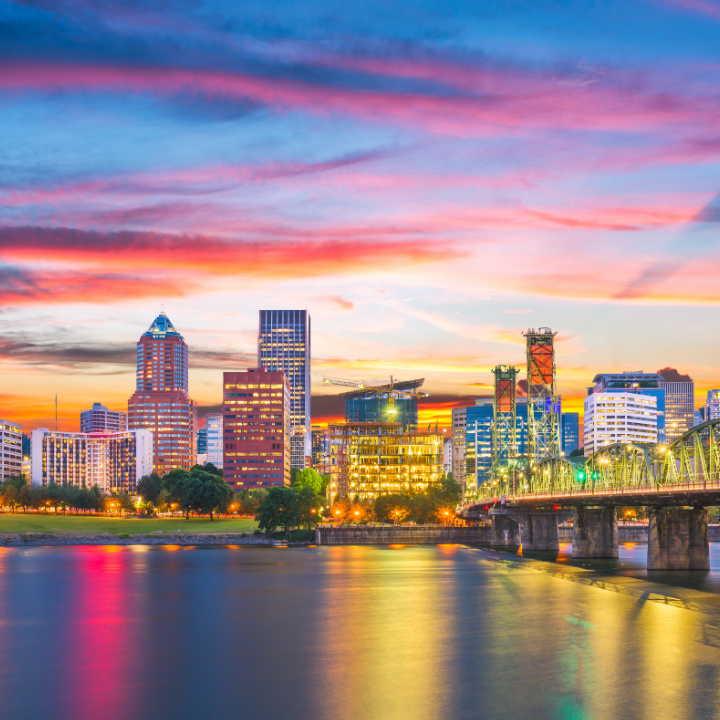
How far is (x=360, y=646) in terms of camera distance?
A: 67.1 metres

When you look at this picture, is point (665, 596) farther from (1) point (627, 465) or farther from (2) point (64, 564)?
(2) point (64, 564)

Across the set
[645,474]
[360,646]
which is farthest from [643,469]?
[360,646]

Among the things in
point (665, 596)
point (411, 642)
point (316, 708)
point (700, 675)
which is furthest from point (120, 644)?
point (665, 596)

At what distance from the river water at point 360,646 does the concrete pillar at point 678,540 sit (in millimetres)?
4819

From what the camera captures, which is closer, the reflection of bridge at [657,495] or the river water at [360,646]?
the river water at [360,646]

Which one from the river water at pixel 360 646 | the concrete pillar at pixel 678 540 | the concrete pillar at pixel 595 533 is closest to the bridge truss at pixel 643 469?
the concrete pillar at pixel 678 540

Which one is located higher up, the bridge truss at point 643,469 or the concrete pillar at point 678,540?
the bridge truss at point 643,469

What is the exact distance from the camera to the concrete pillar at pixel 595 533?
164 meters

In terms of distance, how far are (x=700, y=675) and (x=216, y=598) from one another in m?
Result: 58.3

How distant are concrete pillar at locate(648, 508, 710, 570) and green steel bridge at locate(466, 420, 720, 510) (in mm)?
5283

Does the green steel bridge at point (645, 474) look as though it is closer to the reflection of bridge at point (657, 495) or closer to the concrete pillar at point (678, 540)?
the reflection of bridge at point (657, 495)

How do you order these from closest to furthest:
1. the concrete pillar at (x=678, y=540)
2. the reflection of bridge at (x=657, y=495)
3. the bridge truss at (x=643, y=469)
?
the bridge truss at (x=643, y=469) → the reflection of bridge at (x=657, y=495) → the concrete pillar at (x=678, y=540)

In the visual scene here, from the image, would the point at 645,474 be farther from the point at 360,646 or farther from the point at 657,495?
the point at 360,646

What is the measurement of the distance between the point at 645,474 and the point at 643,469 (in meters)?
2.10
